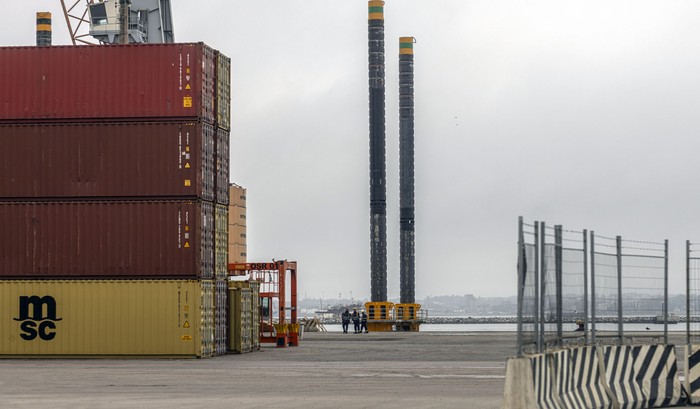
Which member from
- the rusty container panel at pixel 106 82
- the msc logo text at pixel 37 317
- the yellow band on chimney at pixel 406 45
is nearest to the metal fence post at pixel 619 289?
the rusty container panel at pixel 106 82

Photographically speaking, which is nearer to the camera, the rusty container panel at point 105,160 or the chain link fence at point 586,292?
the chain link fence at point 586,292

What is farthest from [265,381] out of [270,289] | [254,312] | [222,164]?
[270,289]

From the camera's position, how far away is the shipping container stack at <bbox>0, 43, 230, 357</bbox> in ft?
116

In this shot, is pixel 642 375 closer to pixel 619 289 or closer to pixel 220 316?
pixel 619 289

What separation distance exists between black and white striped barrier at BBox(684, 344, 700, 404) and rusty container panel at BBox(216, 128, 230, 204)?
65.7 feet

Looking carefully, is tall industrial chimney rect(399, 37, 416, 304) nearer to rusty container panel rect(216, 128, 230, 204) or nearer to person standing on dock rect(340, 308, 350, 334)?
person standing on dock rect(340, 308, 350, 334)

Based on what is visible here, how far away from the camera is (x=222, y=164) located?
37.9 meters

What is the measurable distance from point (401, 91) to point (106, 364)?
174ft

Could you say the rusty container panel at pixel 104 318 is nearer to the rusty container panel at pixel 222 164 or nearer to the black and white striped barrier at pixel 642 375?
the rusty container panel at pixel 222 164

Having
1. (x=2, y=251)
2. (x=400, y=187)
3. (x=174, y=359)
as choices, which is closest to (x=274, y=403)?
(x=174, y=359)

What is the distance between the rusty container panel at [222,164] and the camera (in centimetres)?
3741

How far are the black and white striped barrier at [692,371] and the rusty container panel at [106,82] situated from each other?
1904cm

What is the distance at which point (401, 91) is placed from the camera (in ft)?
272

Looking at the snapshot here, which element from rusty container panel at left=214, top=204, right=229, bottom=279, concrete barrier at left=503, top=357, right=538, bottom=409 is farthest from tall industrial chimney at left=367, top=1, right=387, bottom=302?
concrete barrier at left=503, top=357, right=538, bottom=409
